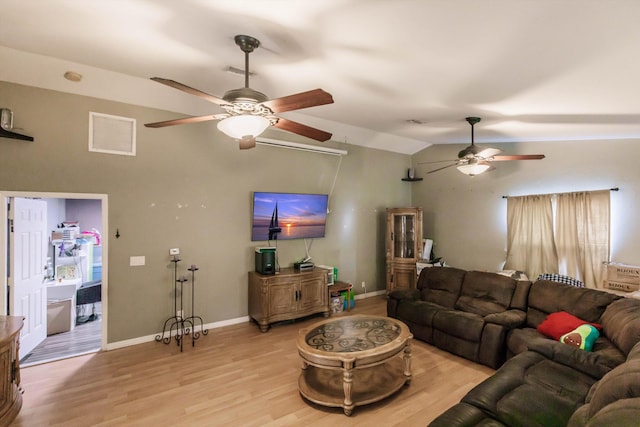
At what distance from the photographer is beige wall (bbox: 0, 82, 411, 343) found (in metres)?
3.36

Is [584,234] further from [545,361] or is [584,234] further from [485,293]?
[545,361]

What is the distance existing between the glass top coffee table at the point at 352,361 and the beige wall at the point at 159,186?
1.98 m

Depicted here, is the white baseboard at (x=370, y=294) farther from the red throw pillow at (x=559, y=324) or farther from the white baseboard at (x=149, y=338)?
the red throw pillow at (x=559, y=324)

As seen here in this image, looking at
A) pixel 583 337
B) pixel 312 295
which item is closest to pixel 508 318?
pixel 583 337

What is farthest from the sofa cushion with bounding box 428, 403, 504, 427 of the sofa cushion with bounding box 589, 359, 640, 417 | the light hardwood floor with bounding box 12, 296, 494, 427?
the light hardwood floor with bounding box 12, 296, 494, 427

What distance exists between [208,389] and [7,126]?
339 cm

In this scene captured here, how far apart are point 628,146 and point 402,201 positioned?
3611mm

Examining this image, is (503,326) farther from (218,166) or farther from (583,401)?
(218,166)

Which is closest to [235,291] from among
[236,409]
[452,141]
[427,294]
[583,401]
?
[236,409]

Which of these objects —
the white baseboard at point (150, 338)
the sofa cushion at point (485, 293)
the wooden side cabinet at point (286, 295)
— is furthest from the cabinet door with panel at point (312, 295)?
the sofa cushion at point (485, 293)

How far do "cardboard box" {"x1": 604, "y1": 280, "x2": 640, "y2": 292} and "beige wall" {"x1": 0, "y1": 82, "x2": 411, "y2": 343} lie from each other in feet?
13.0

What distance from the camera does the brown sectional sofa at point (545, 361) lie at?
1.53 metres

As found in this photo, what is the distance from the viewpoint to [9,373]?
246 cm

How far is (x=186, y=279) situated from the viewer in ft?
13.6
